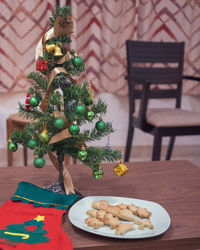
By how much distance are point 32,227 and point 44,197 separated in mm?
164

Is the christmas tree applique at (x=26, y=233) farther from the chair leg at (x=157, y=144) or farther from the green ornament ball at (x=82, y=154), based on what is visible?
the chair leg at (x=157, y=144)

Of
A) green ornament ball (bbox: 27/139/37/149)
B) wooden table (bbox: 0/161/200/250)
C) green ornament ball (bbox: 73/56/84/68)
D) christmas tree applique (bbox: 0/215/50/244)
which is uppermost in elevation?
green ornament ball (bbox: 73/56/84/68)

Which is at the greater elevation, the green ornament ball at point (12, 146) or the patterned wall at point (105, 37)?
the patterned wall at point (105, 37)

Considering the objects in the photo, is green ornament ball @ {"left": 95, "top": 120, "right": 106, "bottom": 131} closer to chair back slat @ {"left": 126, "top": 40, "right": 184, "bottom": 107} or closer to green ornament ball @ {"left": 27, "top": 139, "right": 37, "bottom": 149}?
green ornament ball @ {"left": 27, "top": 139, "right": 37, "bottom": 149}

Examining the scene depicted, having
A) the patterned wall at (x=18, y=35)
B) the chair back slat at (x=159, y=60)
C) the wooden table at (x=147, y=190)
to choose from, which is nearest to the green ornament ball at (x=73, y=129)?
the wooden table at (x=147, y=190)

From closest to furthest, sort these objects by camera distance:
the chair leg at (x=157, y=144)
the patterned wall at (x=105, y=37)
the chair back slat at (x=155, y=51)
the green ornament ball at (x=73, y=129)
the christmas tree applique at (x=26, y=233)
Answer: the christmas tree applique at (x=26, y=233) < the green ornament ball at (x=73, y=129) < the chair leg at (x=157, y=144) < the chair back slat at (x=155, y=51) < the patterned wall at (x=105, y=37)

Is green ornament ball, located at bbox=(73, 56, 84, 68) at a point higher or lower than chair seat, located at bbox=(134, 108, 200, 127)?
higher

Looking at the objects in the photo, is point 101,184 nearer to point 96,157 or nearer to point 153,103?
point 96,157

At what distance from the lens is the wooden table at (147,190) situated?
0.84m

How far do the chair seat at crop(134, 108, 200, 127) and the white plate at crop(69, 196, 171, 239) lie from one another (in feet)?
3.77

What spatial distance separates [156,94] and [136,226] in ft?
5.74

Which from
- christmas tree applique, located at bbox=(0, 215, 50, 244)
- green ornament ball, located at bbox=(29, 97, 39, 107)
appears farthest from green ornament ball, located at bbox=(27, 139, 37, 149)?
christmas tree applique, located at bbox=(0, 215, 50, 244)

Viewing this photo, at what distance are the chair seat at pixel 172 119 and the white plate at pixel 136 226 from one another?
1150 mm

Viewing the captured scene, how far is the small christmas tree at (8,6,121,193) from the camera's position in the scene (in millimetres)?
963
